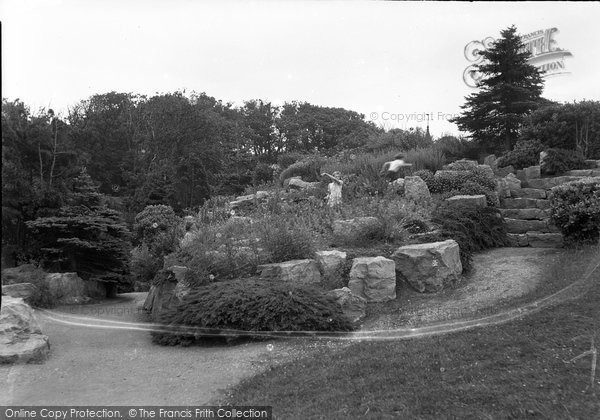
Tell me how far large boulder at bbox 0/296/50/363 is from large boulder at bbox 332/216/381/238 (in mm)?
5058

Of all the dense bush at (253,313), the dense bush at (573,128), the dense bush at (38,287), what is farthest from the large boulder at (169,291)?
the dense bush at (573,128)

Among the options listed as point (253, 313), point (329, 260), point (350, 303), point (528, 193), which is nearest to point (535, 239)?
point (528, 193)

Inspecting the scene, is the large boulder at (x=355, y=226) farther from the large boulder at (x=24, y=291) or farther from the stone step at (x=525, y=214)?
the large boulder at (x=24, y=291)

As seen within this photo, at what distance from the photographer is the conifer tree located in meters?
7.67

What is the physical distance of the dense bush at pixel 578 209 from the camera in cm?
785

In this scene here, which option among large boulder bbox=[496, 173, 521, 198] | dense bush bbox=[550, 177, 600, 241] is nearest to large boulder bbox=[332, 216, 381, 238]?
dense bush bbox=[550, 177, 600, 241]

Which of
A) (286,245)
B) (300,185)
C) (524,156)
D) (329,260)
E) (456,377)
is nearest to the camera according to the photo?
(456,377)

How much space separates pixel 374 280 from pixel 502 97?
12.8 metres

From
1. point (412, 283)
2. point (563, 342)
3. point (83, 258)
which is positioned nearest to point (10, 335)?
point (83, 258)

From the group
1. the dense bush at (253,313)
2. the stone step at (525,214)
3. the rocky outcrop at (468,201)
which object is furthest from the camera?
the stone step at (525,214)

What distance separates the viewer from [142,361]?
523cm

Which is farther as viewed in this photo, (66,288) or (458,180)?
(458,180)

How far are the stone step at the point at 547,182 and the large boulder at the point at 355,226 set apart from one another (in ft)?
19.8

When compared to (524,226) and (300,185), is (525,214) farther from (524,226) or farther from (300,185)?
A: (300,185)
